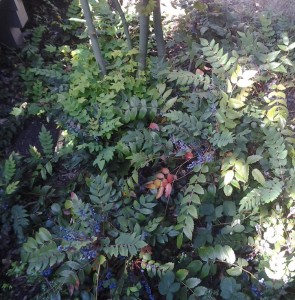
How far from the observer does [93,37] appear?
9.36ft

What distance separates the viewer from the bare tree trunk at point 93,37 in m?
2.75

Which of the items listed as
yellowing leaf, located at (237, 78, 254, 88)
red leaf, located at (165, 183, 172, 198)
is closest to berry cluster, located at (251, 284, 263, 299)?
red leaf, located at (165, 183, 172, 198)

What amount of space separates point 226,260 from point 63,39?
258cm

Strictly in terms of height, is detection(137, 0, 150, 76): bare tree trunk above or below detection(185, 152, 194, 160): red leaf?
above

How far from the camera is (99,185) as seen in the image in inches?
89.6

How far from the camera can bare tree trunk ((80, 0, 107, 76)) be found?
2.75 metres

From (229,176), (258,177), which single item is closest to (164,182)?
(229,176)

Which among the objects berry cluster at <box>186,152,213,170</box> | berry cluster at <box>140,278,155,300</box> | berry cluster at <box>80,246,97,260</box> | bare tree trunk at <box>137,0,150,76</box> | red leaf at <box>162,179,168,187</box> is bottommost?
berry cluster at <box>140,278,155,300</box>

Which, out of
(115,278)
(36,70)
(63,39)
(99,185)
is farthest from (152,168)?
(63,39)

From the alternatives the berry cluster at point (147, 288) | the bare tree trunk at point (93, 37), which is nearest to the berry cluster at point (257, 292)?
the berry cluster at point (147, 288)

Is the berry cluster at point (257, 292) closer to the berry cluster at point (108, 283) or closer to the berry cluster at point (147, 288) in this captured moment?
the berry cluster at point (147, 288)

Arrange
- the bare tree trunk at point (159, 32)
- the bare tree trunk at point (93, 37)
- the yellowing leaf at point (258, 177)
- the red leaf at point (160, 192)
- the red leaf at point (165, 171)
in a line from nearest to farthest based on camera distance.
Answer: the yellowing leaf at point (258, 177), the red leaf at point (160, 192), the red leaf at point (165, 171), the bare tree trunk at point (93, 37), the bare tree trunk at point (159, 32)

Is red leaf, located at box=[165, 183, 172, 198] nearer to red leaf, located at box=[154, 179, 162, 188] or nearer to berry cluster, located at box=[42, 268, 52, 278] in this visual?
red leaf, located at box=[154, 179, 162, 188]

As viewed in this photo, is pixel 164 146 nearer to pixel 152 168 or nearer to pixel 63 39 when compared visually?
pixel 152 168
